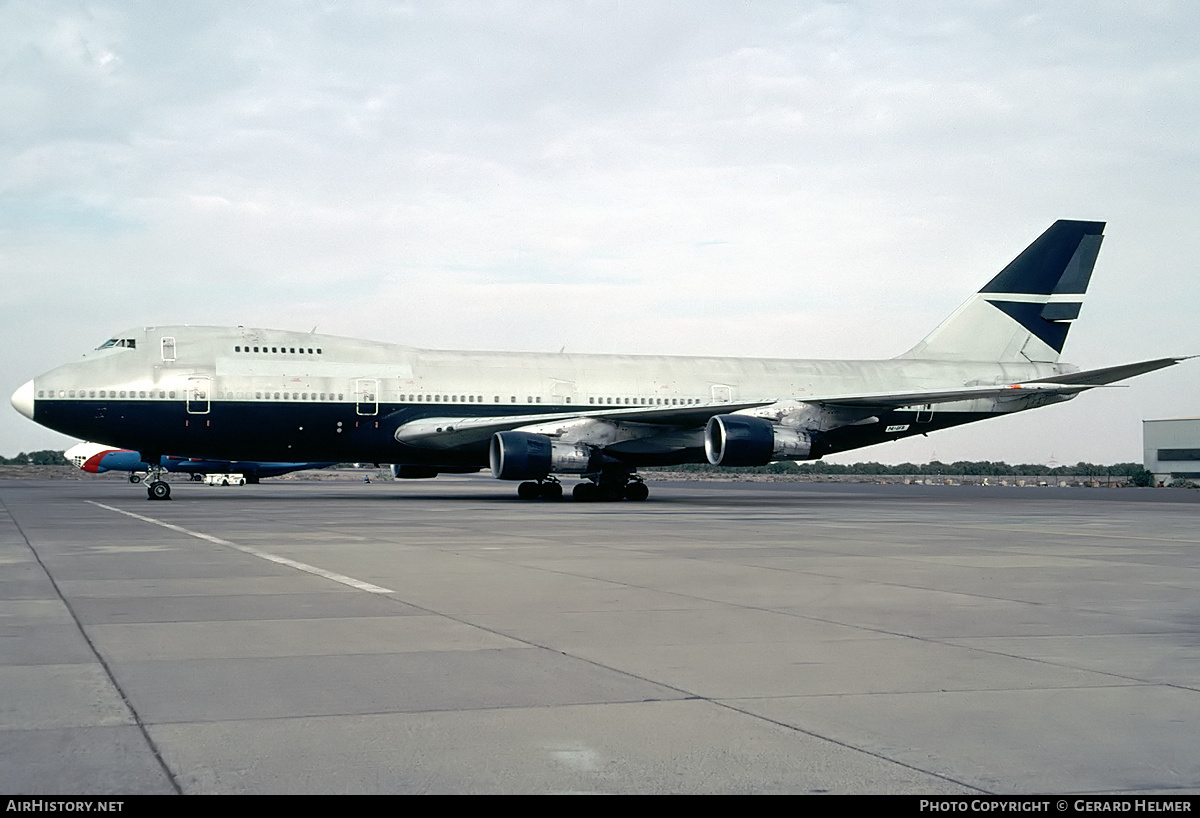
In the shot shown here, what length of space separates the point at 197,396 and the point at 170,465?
2995cm

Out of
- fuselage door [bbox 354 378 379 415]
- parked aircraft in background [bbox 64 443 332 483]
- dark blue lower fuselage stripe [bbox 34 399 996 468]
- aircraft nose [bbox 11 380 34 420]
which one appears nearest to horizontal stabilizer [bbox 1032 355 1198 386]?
dark blue lower fuselage stripe [bbox 34 399 996 468]

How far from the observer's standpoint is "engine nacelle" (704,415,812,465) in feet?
94.3

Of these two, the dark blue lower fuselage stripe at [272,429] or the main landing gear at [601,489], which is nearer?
the dark blue lower fuselage stripe at [272,429]

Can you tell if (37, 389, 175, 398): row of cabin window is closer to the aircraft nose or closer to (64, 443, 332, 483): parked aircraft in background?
the aircraft nose

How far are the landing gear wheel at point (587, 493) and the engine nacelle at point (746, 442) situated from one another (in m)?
3.61

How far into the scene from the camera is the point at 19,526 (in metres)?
18.1

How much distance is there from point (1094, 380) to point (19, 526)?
2781 centimetres

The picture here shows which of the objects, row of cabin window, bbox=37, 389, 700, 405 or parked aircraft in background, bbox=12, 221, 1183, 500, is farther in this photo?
parked aircraft in background, bbox=12, 221, 1183, 500

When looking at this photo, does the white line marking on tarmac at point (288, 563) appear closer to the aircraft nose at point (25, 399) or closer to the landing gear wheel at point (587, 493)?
the aircraft nose at point (25, 399)

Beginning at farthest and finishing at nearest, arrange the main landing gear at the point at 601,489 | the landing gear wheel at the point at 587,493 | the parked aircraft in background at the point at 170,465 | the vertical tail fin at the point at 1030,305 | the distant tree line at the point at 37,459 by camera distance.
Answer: the distant tree line at the point at 37,459 → the parked aircraft in background at the point at 170,465 → the vertical tail fin at the point at 1030,305 → the main landing gear at the point at 601,489 → the landing gear wheel at the point at 587,493

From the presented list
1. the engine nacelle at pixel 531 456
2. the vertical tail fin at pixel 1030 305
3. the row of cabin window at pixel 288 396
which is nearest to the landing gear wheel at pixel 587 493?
the engine nacelle at pixel 531 456

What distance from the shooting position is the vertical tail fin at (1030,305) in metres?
35.7

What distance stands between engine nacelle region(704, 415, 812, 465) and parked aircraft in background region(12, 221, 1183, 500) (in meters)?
0.04
